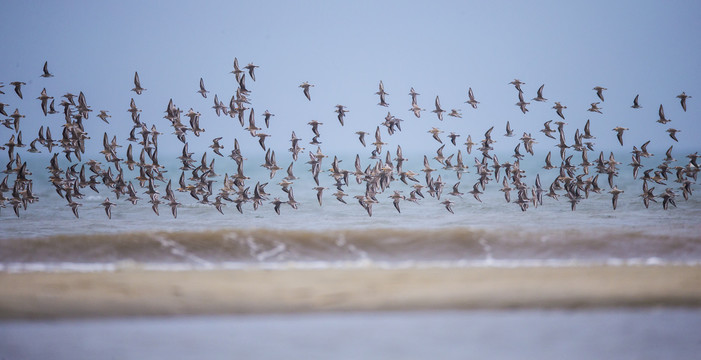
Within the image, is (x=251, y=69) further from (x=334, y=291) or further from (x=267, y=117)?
(x=334, y=291)

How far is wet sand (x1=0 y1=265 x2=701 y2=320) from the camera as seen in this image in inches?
430

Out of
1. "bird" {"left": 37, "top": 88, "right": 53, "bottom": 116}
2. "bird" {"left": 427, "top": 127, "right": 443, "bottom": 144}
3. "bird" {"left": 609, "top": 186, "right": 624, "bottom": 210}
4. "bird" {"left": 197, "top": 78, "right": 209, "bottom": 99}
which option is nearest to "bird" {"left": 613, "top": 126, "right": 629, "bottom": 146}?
"bird" {"left": 609, "top": 186, "right": 624, "bottom": 210}

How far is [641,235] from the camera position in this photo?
17.1 m

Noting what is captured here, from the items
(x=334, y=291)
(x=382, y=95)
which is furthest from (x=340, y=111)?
(x=334, y=291)

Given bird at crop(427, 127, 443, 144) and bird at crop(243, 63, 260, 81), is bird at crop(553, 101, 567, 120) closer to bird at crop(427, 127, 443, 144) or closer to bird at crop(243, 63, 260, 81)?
bird at crop(427, 127, 443, 144)

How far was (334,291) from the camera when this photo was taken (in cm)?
1162

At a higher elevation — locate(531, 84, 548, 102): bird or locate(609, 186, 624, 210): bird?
locate(531, 84, 548, 102): bird

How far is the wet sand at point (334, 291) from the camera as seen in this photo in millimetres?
10930

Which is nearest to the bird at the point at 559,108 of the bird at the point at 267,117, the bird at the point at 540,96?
the bird at the point at 540,96

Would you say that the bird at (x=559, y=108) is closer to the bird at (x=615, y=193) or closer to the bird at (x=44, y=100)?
the bird at (x=615, y=193)

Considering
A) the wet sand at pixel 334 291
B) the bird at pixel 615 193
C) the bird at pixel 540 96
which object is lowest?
the wet sand at pixel 334 291

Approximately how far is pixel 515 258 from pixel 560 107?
20.5 ft

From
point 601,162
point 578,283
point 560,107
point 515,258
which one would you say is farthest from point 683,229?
point 578,283

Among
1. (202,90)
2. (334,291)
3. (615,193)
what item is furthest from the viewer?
(615,193)
